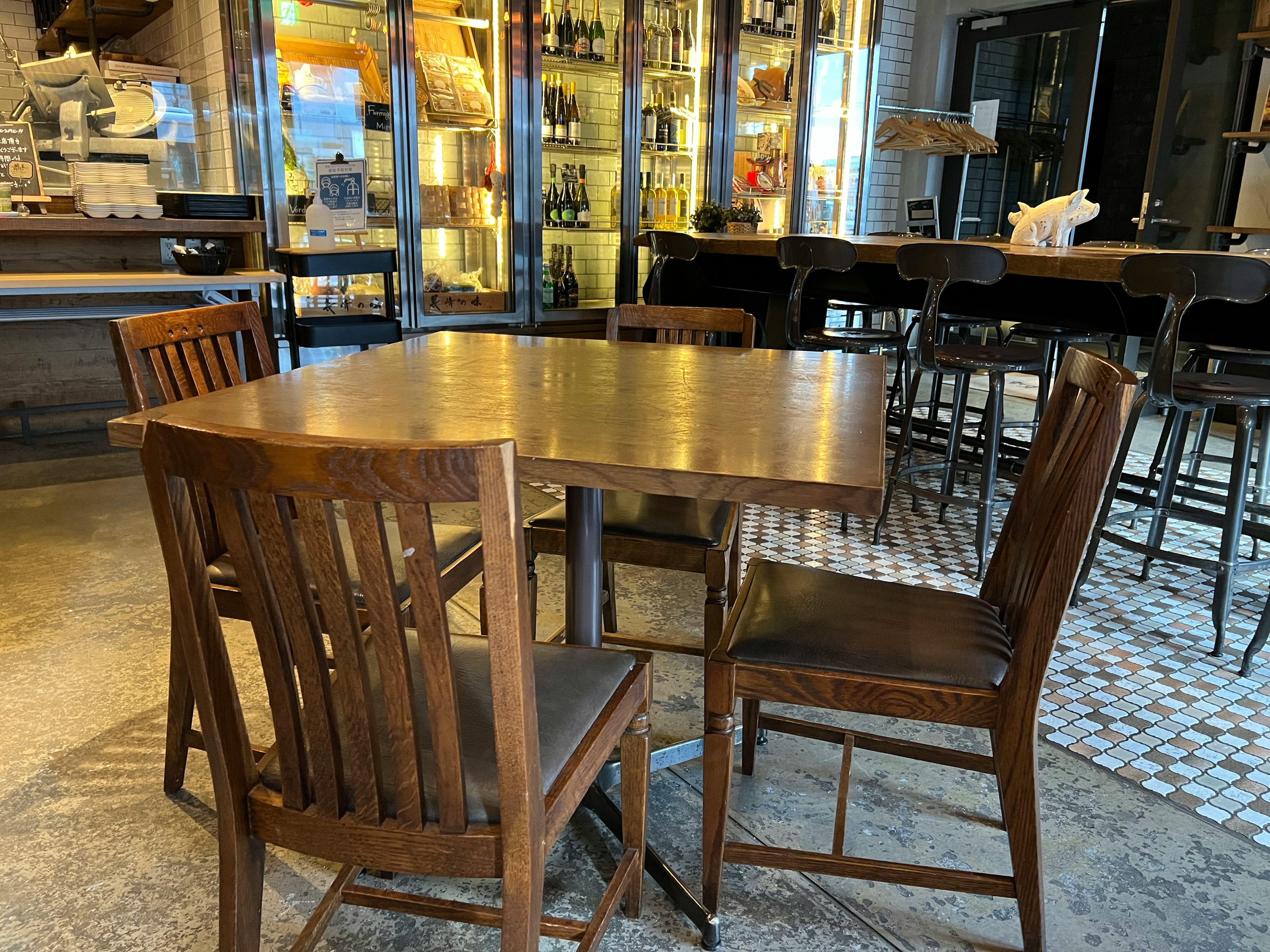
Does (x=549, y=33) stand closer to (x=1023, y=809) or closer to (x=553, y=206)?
(x=553, y=206)

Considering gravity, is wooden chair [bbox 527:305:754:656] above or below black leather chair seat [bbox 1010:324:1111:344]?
below

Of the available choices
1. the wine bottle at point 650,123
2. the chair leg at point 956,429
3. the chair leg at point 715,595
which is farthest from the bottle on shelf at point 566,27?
the chair leg at point 715,595

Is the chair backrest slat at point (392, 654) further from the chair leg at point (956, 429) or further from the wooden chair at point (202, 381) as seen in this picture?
the chair leg at point (956, 429)

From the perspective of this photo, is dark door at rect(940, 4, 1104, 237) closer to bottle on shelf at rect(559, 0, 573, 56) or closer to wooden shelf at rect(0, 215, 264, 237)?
bottle on shelf at rect(559, 0, 573, 56)

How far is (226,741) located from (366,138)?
4.42 meters

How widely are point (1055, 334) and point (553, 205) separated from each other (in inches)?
123

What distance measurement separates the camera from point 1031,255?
3.18 metres

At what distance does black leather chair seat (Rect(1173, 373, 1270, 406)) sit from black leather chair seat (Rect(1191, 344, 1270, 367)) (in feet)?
0.20

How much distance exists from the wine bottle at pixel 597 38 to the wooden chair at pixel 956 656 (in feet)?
15.3

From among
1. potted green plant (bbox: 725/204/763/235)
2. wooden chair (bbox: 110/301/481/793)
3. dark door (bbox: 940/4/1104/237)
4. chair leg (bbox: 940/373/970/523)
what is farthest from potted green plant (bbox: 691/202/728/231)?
wooden chair (bbox: 110/301/481/793)

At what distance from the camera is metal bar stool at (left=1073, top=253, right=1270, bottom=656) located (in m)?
2.52

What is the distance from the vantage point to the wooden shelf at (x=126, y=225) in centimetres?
395

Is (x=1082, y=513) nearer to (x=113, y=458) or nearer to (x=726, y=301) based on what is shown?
(x=726, y=301)

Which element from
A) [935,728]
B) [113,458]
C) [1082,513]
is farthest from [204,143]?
[1082,513]
